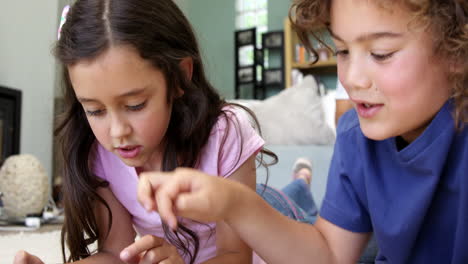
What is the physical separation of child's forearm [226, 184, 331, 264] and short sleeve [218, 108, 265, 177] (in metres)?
0.22

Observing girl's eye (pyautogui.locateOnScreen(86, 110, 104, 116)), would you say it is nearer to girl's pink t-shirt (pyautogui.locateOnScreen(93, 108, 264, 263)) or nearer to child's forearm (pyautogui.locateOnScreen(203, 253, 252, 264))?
girl's pink t-shirt (pyautogui.locateOnScreen(93, 108, 264, 263))

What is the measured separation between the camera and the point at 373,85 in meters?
0.61

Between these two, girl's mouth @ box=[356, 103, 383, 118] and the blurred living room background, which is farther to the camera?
the blurred living room background

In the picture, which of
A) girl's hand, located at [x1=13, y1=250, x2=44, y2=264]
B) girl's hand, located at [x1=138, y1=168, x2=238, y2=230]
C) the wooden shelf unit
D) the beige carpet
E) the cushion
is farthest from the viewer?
the wooden shelf unit

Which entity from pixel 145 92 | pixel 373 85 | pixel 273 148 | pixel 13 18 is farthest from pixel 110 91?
pixel 13 18

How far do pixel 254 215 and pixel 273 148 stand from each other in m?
1.83

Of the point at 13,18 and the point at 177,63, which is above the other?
the point at 13,18

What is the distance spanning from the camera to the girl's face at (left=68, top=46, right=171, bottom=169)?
2.49ft

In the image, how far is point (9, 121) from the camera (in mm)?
2893

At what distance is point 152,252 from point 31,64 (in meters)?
2.77

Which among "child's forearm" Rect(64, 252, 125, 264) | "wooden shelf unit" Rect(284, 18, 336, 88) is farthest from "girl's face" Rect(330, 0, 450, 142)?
"wooden shelf unit" Rect(284, 18, 336, 88)

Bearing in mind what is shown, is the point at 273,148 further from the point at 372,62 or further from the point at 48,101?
the point at 372,62

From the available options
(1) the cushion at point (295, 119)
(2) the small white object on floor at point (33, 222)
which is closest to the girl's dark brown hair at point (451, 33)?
(2) the small white object on floor at point (33, 222)

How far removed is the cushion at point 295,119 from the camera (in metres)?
2.54
